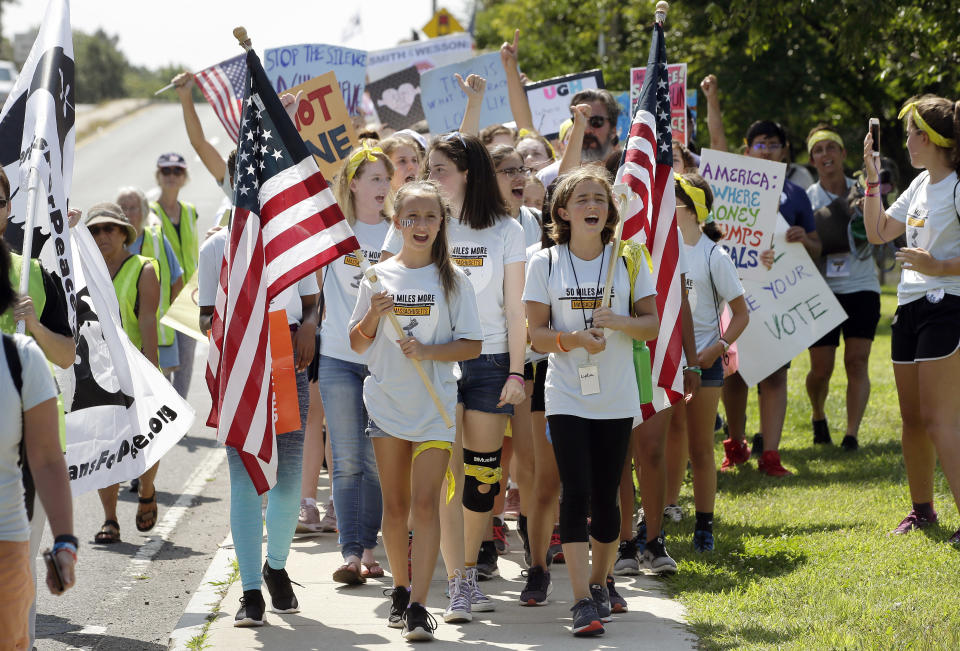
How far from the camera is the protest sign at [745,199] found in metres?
A: 8.88

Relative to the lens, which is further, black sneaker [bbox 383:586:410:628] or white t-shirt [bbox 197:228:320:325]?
white t-shirt [bbox 197:228:320:325]

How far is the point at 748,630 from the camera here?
544 centimetres

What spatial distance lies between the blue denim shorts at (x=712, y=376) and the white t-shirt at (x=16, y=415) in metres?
4.17

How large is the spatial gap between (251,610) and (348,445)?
111 cm

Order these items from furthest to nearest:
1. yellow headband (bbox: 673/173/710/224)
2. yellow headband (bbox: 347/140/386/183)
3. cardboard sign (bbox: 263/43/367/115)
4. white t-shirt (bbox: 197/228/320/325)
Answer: cardboard sign (bbox: 263/43/367/115)
yellow headband (bbox: 673/173/710/224)
yellow headband (bbox: 347/140/386/183)
white t-shirt (bbox: 197/228/320/325)

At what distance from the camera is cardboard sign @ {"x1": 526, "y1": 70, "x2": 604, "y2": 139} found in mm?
11297

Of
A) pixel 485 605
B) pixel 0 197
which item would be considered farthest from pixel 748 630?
pixel 0 197

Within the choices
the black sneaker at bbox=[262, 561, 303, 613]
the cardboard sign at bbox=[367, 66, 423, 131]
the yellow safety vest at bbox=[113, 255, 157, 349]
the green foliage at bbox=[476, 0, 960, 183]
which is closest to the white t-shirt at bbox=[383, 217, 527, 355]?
the black sneaker at bbox=[262, 561, 303, 613]

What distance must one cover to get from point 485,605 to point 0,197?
2.93m

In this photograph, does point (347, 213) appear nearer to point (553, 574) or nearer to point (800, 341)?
point (553, 574)

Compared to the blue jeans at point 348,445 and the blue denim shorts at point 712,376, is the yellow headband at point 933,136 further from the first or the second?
the blue jeans at point 348,445

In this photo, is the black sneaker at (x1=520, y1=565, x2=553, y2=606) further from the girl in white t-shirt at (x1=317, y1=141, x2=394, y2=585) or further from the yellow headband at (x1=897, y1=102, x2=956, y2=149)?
the yellow headband at (x1=897, y1=102, x2=956, y2=149)

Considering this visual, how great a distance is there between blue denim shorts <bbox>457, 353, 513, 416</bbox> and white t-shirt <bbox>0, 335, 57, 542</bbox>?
2.56 meters

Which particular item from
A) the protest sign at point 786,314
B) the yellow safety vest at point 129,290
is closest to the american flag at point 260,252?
the yellow safety vest at point 129,290
